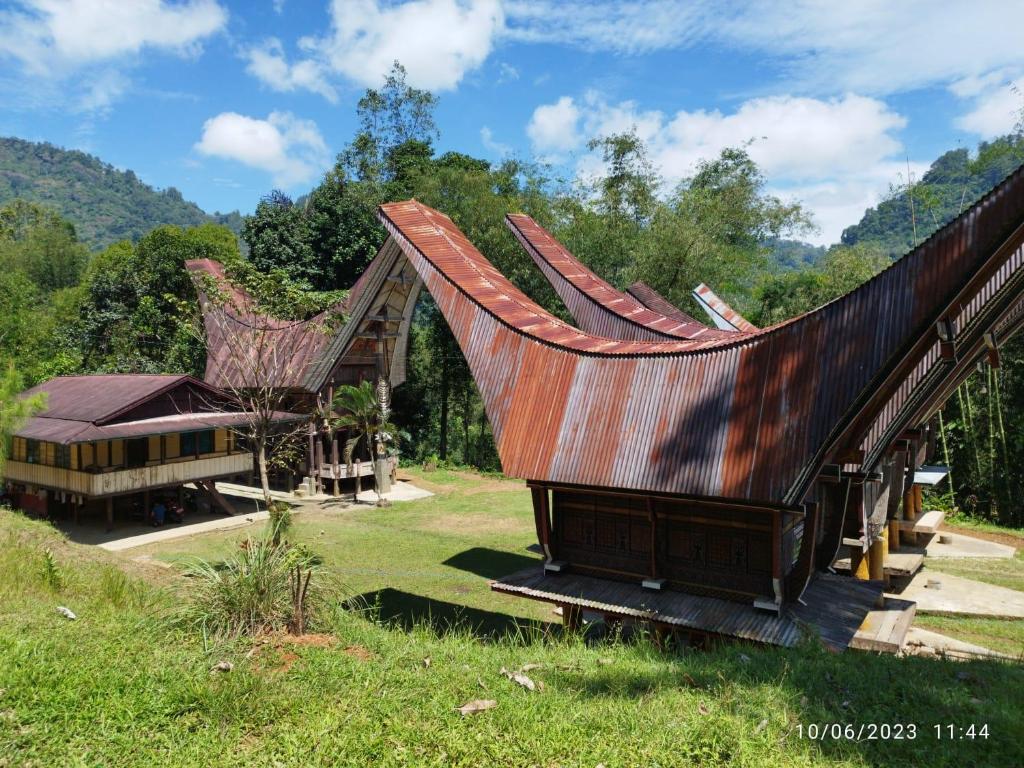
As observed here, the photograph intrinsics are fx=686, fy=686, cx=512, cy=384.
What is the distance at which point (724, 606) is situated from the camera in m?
8.61

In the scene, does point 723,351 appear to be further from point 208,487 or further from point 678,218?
point 678,218

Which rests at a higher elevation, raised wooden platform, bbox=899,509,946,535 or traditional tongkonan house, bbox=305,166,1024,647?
traditional tongkonan house, bbox=305,166,1024,647

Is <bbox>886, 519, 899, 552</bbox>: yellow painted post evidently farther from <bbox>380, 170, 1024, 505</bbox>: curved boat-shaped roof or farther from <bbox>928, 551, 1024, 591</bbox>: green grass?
<bbox>380, 170, 1024, 505</bbox>: curved boat-shaped roof

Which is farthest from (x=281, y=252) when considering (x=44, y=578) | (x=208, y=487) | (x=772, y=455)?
(x=772, y=455)

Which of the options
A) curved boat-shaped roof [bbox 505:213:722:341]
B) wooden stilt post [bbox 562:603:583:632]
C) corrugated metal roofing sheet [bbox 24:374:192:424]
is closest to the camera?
wooden stilt post [bbox 562:603:583:632]

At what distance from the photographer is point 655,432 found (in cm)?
883

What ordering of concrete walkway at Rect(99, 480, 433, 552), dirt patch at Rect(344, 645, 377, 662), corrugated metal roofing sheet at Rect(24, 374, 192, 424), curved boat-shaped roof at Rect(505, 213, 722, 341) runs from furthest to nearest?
concrete walkway at Rect(99, 480, 433, 552) < corrugated metal roofing sheet at Rect(24, 374, 192, 424) < curved boat-shaped roof at Rect(505, 213, 722, 341) < dirt patch at Rect(344, 645, 377, 662)

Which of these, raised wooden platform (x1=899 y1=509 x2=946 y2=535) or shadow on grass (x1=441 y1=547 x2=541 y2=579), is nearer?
raised wooden platform (x1=899 y1=509 x2=946 y2=535)

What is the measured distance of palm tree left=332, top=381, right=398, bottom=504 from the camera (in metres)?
20.8

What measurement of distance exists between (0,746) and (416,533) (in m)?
13.4

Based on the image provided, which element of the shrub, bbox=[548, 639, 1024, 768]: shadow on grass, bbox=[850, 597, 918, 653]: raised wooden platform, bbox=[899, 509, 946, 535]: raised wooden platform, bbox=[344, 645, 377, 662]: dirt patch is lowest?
bbox=[850, 597, 918, 653]: raised wooden platform
